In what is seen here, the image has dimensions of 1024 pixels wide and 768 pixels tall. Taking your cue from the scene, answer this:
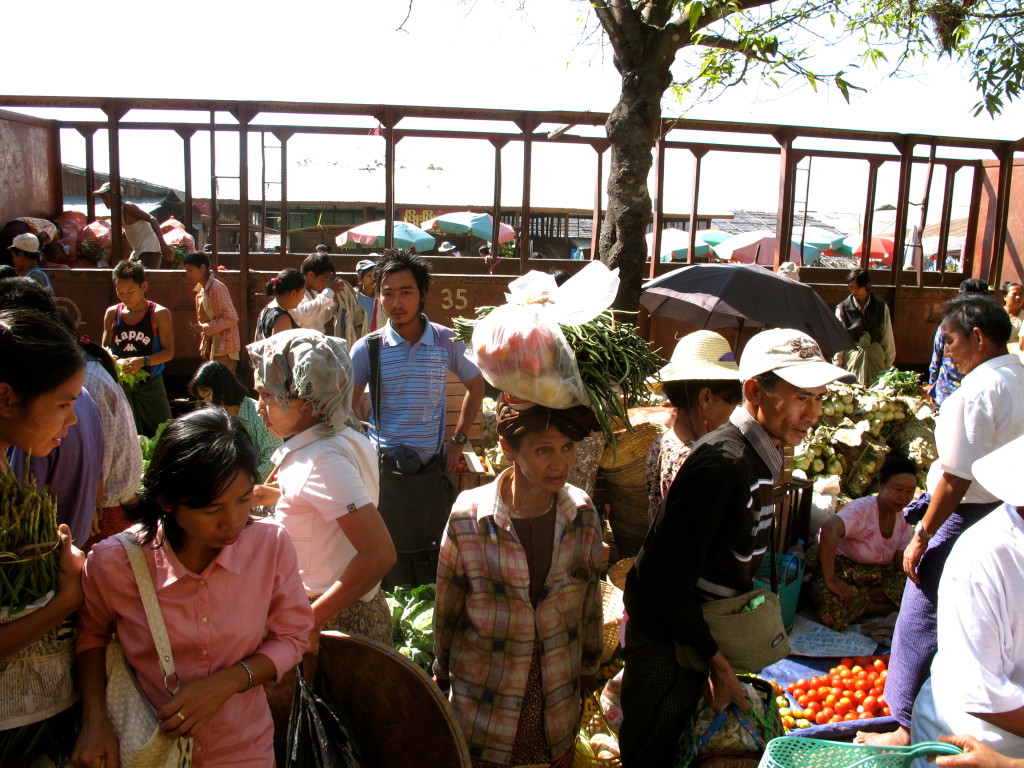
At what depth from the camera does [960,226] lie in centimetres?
2955

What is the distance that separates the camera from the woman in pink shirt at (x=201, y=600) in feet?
5.59

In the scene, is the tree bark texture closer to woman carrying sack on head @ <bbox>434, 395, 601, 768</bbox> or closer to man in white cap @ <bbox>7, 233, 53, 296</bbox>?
Result: woman carrying sack on head @ <bbox>434, 395, 601, 768</bbox>

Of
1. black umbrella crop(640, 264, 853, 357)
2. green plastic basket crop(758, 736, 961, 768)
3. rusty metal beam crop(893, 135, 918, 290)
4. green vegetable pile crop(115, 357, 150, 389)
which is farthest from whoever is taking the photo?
rusty metal beam crop(893, 135, 918, 290)

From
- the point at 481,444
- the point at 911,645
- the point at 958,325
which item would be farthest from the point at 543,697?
the point at 481,444

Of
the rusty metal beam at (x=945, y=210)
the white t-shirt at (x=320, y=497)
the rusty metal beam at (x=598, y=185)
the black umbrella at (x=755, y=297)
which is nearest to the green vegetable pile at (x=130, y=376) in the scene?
the black umbrella at (x=755, y=297)

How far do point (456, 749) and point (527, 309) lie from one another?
115 centimetres

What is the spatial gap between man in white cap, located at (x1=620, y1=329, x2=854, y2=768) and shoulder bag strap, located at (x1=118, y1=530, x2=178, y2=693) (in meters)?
1.27

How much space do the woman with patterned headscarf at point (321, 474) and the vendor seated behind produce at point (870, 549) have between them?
3.38m

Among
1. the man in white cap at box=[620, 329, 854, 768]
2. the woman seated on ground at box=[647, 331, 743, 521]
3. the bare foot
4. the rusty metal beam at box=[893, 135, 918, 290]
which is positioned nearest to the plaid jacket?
the man in white cap at box=[620, 329, 854, 768]

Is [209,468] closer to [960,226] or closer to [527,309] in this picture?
[527,309]

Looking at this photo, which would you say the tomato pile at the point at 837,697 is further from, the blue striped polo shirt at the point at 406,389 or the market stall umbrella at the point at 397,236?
the market stall umbrella at the point at 397,236

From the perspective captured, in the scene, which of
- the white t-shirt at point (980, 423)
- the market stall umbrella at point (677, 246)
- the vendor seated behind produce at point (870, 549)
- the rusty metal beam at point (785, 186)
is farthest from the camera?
the market stall umbrella at point (677, 246)

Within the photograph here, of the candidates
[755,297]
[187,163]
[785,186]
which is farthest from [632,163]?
[187,163]

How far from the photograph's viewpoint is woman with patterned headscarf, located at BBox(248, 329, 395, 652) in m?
2.22
